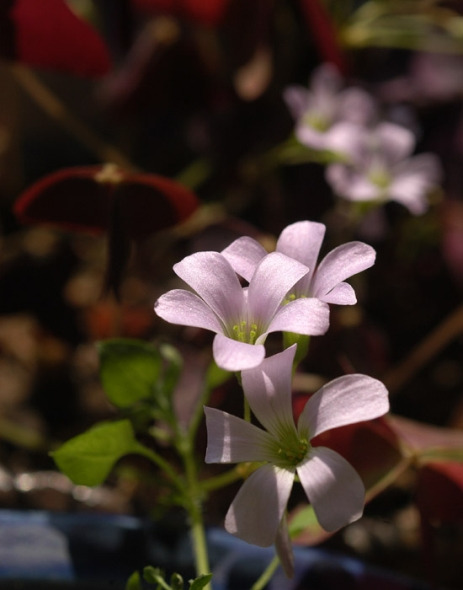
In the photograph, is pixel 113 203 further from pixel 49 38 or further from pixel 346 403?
pixel 346 403

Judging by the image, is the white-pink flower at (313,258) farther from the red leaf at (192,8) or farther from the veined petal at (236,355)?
the red leaf at (192,8)

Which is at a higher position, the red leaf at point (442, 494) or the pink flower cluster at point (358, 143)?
the pink flower cluster at point (358, 143)

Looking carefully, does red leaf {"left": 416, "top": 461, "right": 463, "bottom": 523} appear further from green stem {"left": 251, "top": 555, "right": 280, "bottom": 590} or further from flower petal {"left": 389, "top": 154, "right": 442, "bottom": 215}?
flower petal {"left": 389, "top": 154, "right": 442, "bottom": 215}

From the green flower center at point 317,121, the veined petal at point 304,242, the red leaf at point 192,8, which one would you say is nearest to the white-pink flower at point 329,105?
the green flower center at point 317,121

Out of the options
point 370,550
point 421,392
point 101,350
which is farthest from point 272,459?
point 421,392

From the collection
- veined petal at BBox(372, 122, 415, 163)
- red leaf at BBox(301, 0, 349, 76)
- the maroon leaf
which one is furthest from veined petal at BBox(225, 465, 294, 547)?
red leaf at BBox(301, 0, 349, 76)
